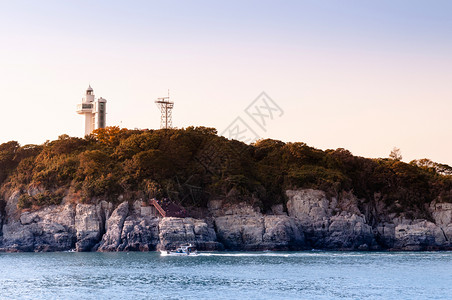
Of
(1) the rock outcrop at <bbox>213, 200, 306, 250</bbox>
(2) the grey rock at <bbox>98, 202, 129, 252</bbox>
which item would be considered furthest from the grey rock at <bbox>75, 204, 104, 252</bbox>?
(1) the rock outcrop at <bbox>213, 200, 306, 250</bbox>

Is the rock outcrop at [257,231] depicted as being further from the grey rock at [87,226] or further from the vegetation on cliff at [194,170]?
the grey rock at [87,226]

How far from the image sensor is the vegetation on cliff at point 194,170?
77.9 m

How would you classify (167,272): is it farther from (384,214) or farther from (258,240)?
(384,214)

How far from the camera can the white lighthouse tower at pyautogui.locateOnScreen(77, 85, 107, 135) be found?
327ft

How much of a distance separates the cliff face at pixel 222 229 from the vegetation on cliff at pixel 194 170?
→ 2.08m

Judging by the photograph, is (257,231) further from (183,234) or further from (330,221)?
(330,221)

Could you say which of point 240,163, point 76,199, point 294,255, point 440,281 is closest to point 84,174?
point 76,199

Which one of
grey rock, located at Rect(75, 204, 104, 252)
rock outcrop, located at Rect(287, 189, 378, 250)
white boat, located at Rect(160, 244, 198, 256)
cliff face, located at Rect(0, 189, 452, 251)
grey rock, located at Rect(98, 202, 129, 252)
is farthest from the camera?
rock outcrop, located at Rect(287, 189, 378, 250)

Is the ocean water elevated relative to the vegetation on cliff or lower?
lower

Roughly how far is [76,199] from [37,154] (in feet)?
49.3

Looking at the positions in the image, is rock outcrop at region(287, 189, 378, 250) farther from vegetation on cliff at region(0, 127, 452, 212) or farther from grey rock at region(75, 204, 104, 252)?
grey rock at region(75, 204, 104, 252)

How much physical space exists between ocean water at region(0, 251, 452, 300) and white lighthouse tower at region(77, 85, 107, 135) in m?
37.8

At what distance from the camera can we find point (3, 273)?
50500 mm

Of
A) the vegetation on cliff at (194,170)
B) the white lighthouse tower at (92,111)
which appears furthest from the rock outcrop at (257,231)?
the white lighthouse tower at (92,111)
